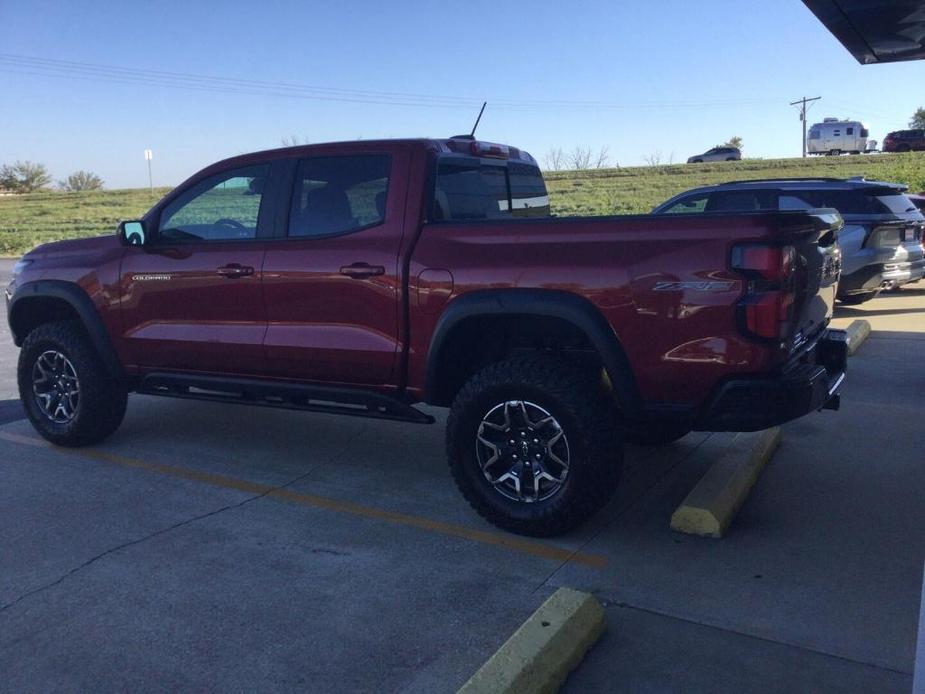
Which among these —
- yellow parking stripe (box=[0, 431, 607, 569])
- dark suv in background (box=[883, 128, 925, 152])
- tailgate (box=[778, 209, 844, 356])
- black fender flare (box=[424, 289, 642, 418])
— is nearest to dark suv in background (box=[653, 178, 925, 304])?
tailgate (box=[778, 209, 844, 356])

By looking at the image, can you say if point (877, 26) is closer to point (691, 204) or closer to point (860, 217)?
point (860, 217)

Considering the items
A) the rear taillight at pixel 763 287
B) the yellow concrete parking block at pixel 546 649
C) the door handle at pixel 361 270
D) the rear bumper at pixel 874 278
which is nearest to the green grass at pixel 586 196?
the rear bumper at pixel 874 278

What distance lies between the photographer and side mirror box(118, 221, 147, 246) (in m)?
5.48

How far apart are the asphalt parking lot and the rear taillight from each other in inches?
43.9

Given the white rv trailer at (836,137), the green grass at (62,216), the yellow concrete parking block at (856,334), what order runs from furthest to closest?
1. the white rv trailer at (836,137)
2. the green grass at (62,216)
3. the yellow concrete parking block at (856,334)

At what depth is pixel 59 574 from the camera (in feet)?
13.1

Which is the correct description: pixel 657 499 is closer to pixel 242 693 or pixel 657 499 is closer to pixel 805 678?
pixel 805 678

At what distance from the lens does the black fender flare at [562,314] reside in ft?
13.2

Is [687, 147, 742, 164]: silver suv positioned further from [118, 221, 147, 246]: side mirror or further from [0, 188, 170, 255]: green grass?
[118, 221, 147, 246]: side mirror

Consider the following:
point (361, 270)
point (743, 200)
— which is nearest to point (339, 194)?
point (361, 270)

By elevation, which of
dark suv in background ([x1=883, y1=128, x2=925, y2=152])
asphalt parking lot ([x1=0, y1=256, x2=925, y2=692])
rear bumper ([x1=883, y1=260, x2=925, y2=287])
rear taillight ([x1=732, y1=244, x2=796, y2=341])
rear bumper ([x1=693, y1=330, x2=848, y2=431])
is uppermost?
dark suv in background ([x1=883, y1=128, x2=925, y2=152])

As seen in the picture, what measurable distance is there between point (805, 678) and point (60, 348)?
16.1 feet

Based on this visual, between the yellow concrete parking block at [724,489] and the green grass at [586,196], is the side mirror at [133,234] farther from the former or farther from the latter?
the green grass at [586,196]

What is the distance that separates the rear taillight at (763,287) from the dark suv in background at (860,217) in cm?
677
